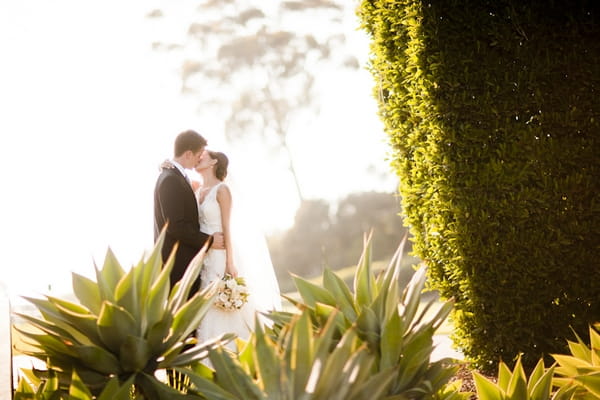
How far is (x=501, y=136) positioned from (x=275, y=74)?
22.3 metres

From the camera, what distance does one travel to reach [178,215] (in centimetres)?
633

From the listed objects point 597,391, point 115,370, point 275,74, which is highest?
point 275,74

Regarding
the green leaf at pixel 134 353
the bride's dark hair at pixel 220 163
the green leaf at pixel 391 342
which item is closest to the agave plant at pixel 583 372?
the green leaf at pixel 391 342

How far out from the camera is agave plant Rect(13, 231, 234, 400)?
2.02 metres

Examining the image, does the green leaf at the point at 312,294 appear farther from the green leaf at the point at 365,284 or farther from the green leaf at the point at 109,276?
the green leaf at the point at 109,276

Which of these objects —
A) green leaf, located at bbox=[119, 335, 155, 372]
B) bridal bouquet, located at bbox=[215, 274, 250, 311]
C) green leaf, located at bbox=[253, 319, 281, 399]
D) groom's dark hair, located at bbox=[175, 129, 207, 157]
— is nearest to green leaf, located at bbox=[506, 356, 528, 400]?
green leaf, located at bbox=[253, 319, 281, 399]

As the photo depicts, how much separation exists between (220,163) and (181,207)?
90 centimetres

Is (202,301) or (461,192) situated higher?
(461,192)

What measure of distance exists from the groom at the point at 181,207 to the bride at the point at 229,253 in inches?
6.5

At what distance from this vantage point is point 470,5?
6223mm

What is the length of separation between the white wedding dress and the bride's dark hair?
0.19 metres

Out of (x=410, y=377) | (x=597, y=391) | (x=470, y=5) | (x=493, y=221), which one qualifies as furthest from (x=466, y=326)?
(x=410, y=377)

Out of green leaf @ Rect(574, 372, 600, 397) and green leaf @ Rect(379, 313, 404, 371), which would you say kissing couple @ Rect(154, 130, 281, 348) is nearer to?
green leaf @ Rect(574, 372, 600, 397)

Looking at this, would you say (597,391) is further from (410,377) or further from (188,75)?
(188,75)
